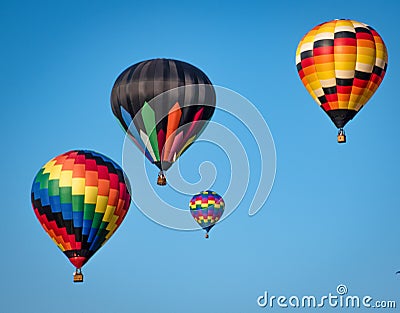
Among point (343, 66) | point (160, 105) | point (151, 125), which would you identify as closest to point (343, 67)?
point (343, 66)

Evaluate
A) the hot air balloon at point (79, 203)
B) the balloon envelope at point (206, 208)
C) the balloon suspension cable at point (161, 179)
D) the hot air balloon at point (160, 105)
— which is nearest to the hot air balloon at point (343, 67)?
the hot air balloon at point (160, 105)

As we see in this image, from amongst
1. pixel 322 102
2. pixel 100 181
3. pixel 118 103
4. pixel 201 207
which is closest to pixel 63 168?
pixel 100 181

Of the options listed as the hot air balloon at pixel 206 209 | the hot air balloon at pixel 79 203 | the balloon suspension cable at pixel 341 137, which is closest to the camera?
the balloon suspension cable at pixel 341 137

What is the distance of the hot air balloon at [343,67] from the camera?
29.4 meters

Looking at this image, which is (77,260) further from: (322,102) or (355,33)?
(355,33)

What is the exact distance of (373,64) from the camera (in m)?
29.6

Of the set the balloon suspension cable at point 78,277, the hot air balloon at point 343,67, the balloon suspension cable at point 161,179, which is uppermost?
the hot air balloon at point 343,67

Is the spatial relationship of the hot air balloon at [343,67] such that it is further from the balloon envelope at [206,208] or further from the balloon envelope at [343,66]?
the balloon envelope at [206,208]

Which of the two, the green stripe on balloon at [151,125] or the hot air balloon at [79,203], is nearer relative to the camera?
the green stripe on balloon at [151,125]

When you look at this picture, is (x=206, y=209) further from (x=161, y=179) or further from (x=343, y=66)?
(x=343, y=66)

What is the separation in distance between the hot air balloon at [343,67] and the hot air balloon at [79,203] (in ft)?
24.9

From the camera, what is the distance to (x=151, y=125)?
96.7 ft

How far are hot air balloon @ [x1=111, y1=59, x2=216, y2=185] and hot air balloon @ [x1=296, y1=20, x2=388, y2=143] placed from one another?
360 centimetres

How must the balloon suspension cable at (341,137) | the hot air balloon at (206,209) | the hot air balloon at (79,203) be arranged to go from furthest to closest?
the hot air balloon at (206,209) → the hot air balloon at (79,203) → the balloon suspension cable at (341,137)
